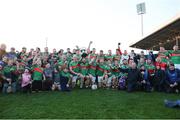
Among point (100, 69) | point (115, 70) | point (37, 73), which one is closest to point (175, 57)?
point (115, 70)

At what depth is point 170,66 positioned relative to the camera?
8.04 m

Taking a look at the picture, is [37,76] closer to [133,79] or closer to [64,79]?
[64,79]

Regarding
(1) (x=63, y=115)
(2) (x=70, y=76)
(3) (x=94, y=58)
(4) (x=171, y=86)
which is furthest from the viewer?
(3) (x=94, y=58)

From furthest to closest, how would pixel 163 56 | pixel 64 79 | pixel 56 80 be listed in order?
pixel 163 56
pixel 56 80
pixel 64 79

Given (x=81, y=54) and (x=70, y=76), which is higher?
(x=81, y=54)

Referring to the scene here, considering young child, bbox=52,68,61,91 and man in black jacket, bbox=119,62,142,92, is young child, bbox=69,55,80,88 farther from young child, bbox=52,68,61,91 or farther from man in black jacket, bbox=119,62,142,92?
man in black jacket, bbox=119,62,142,92

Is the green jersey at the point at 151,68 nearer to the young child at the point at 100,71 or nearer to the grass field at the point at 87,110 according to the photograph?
the young child at the point at 100,71

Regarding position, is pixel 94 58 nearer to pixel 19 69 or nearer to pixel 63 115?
pixel 19 69

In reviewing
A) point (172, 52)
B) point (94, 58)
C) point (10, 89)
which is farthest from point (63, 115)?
point (172, 52)

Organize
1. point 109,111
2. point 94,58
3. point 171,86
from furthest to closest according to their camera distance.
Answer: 1. point 94,58
2. point 171,86
3. point 109,111

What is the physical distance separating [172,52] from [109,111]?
5.33 m

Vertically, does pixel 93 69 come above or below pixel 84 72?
above

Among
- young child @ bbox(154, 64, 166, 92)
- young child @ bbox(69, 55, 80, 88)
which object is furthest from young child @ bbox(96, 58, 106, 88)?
young child @ bbox(154, 64, 166, 92)

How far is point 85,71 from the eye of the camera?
9.20 meters
